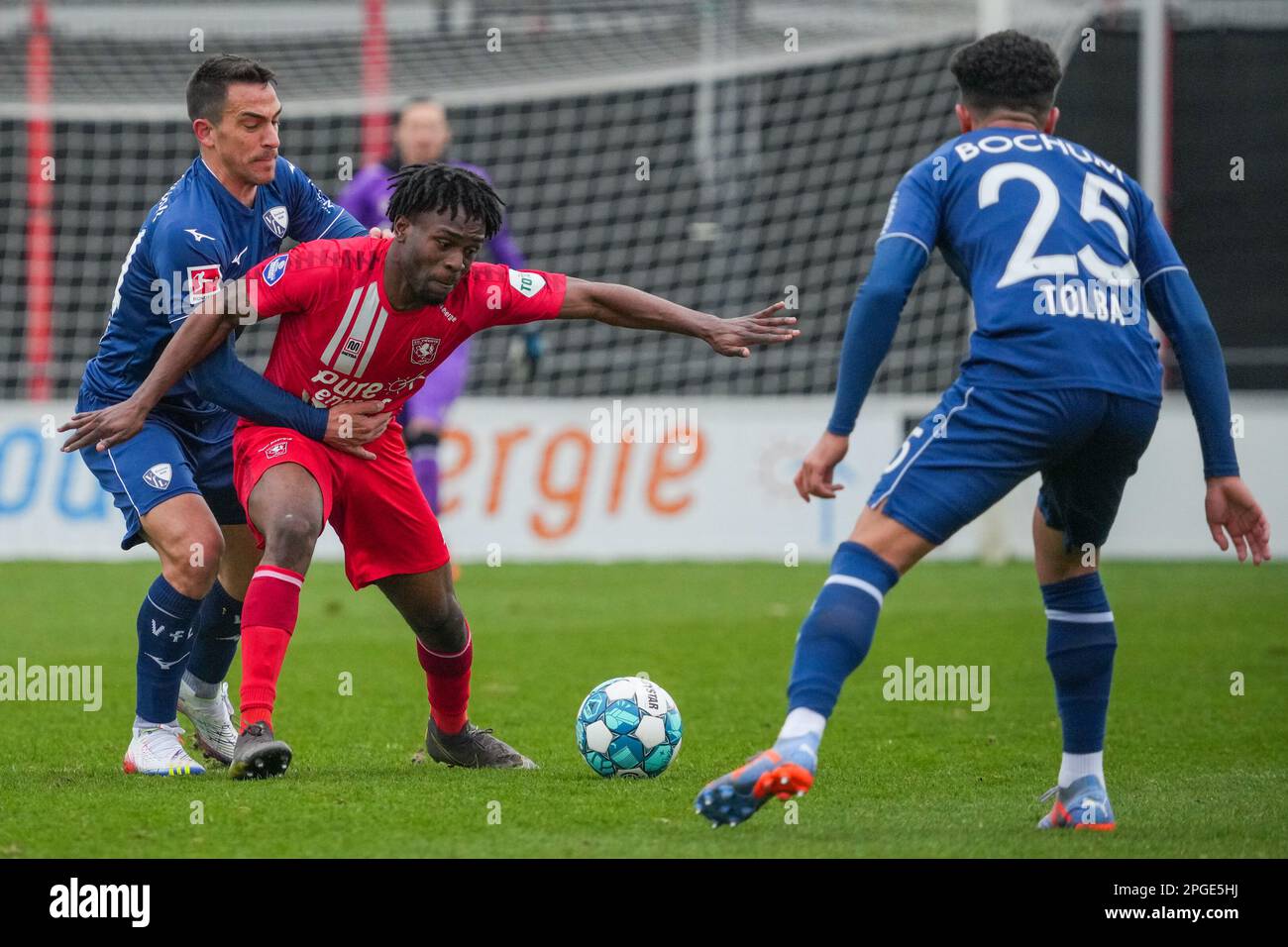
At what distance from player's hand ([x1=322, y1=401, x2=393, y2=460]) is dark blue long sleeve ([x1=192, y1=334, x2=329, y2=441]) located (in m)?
0.03

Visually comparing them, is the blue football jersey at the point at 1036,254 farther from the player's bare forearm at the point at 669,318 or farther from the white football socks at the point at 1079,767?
the white football socks at the point at 1079,767

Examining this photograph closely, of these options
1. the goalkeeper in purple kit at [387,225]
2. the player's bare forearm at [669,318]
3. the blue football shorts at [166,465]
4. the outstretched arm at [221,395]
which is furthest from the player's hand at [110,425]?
the goalkeeper in purple kit at [387,225]

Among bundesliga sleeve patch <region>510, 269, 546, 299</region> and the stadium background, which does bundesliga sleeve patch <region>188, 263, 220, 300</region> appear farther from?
the stadium background

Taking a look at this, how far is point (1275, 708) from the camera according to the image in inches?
267

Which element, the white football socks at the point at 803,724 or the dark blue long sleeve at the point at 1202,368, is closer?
the white football socks at the point at 803,724

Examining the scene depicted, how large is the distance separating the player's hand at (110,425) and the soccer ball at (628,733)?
1.56 meters

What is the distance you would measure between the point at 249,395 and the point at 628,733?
147 centimetres

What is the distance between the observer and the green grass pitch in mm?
4160

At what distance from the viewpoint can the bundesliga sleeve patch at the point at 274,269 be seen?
4867 mm

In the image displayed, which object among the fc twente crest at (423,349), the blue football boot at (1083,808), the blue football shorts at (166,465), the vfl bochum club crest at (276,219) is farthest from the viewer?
the vfl bochum club crest at (276,219)

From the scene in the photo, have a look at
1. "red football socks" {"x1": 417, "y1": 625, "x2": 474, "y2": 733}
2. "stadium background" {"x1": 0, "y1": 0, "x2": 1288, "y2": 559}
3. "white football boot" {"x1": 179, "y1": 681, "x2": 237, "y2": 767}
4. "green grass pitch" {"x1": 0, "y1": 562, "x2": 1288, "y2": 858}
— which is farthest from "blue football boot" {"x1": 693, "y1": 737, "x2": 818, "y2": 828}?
"stadium background" {"x1": 0, "y1": 0, "x2": 1288, "y2": 559}
